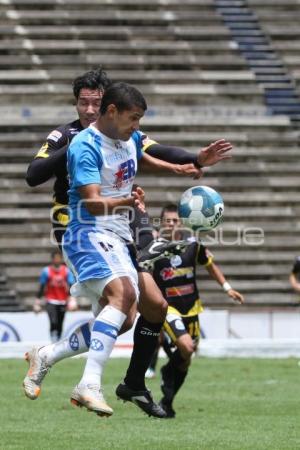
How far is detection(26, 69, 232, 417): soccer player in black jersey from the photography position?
795cm

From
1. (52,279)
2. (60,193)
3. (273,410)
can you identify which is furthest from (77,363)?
(60,193)

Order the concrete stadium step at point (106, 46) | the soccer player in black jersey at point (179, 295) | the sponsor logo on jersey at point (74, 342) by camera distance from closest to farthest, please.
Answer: the sponsor logo on jersey at point (74, 342)
the soccer player in black jersey at point (179, 295)
the concrete stadium step at point (106, 46)

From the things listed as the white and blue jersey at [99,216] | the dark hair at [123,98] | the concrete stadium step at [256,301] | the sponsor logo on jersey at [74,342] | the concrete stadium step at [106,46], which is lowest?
the concrete stadium step at [256,301]

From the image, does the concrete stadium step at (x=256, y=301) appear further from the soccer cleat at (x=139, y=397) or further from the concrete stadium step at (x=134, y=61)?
the soccer cleat at (x=139, y=397)

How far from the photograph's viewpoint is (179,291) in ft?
40.0

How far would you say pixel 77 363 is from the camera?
18.2 m

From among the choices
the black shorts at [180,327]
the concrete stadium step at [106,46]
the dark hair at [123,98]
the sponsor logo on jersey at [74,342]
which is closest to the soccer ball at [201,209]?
the dark hair at [123,98]

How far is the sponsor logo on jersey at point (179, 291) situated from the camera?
39.9ft

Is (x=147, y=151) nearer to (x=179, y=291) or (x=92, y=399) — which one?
(x=92, y=399)

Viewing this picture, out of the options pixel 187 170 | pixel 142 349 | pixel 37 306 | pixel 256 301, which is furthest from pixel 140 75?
pixel 187 170

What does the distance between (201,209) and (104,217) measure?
0.83m

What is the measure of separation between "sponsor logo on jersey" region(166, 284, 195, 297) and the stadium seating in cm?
1107

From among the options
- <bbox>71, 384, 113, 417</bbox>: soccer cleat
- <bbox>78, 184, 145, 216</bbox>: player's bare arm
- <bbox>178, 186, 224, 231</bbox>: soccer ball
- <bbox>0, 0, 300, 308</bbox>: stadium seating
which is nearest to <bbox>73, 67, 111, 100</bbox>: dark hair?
<bbox>178, 186, 224, 231</bbox>: soccer ball

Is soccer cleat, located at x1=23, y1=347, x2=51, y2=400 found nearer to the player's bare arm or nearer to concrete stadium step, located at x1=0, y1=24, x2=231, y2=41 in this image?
the player's bare arm
